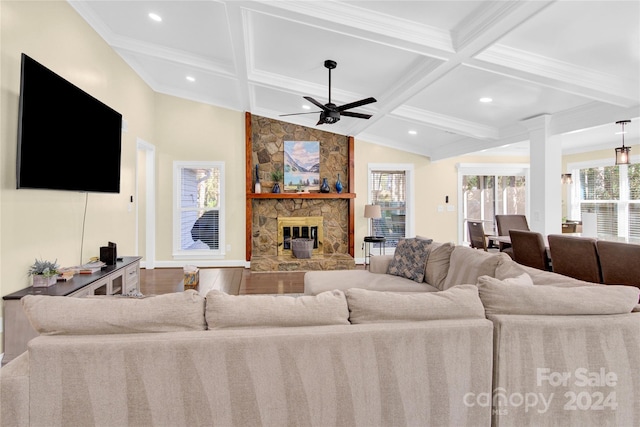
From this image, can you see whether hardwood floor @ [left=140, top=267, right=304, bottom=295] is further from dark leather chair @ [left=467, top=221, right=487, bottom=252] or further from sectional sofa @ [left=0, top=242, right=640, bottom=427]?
sectional sofa @ [left=0, top=242, right=640, bottom=427]

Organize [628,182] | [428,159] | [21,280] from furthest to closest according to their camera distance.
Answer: [428,159] < [628,182] < [21,280]

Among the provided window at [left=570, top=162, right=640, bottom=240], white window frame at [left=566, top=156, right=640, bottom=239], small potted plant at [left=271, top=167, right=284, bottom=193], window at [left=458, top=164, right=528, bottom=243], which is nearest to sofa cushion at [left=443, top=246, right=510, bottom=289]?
small potted plant at [left=271, top=167, right=284, bottom=193]

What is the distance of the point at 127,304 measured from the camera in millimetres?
1480

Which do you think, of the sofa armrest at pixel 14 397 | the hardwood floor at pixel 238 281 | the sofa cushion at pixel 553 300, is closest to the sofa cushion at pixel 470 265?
the sofa cushion at pixel 553 300

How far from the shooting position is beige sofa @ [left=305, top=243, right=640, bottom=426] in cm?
158

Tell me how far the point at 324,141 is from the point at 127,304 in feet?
20.6

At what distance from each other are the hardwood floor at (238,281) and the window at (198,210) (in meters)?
0.51

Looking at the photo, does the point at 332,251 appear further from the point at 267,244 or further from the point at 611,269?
the point at 611,269

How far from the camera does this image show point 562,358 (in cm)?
160

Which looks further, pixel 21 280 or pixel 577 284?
pixel 21 280

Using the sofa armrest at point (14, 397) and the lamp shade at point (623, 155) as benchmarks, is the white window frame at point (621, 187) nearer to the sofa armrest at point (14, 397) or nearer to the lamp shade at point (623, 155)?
the lamp shade at point (623, 155)

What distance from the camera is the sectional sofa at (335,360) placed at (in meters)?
1.39

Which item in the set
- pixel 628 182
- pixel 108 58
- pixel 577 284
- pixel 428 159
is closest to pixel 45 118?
pixel 108 58

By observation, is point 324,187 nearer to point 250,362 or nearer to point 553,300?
point 553,300
